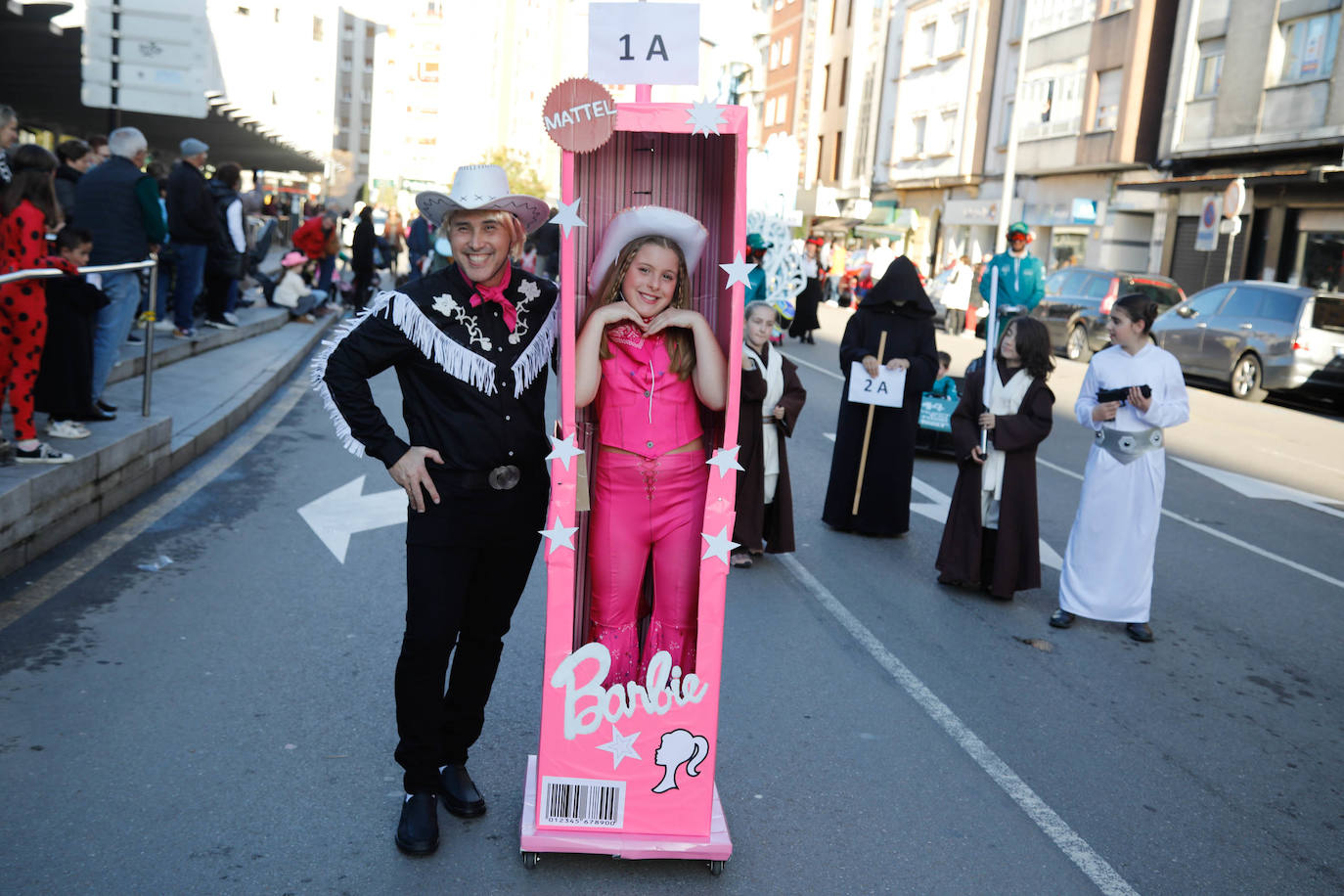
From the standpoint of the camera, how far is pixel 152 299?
8586 mm

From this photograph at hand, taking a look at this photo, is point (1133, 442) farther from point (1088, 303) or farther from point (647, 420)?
point (1088, 303)

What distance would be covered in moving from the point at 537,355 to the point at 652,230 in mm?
527

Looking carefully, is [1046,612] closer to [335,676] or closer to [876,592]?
[876,592]

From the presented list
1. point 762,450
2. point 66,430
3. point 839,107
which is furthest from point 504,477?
point 839,107

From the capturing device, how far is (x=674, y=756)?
3.72m

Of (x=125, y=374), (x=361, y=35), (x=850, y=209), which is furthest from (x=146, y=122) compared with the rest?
(x=361, y=35)

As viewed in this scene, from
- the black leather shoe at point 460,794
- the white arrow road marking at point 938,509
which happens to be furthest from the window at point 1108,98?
the black leather shoe at point 460,794

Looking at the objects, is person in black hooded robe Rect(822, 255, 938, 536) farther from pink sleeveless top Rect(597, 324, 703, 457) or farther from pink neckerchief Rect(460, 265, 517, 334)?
pink neckerchief Rect(460, 265, 517, 334)

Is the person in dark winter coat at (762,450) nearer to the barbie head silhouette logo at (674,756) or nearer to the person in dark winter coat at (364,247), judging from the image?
the barbie head silhouette logo at (674,756)

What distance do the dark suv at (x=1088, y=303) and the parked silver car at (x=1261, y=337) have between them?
2586 mm

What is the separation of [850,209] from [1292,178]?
30741 mm

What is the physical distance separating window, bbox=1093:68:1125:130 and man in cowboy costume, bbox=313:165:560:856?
1312 inches

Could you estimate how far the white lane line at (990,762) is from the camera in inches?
155

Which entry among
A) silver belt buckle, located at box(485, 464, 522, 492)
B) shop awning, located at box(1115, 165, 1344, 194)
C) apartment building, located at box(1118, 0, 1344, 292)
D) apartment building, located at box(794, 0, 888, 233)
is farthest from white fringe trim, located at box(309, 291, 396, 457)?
apartment building, located at box(794, 0, 888, 233)
